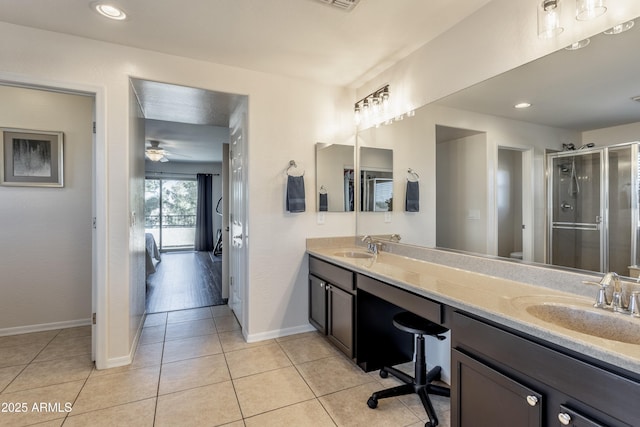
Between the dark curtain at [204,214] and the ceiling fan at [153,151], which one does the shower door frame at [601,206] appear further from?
the dark curtain at [204,214]

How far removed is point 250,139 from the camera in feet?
9.05

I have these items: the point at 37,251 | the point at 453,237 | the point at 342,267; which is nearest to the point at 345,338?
the point at 342,267

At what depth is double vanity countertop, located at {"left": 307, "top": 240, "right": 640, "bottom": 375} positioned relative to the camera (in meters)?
0.91

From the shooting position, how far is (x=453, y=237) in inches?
85.0

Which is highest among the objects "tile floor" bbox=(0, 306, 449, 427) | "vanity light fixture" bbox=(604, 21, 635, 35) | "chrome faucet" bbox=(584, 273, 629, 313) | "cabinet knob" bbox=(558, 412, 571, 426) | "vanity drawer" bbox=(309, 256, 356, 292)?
"vanity light fixture" bbox=(604, 21, 635, 35)

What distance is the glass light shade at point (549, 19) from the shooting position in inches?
57.7

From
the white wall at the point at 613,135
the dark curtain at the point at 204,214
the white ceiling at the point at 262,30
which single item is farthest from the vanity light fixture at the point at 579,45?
the dark curtain at the point at 204,214

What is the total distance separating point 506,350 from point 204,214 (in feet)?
27.3

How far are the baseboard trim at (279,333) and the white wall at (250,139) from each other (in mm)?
35

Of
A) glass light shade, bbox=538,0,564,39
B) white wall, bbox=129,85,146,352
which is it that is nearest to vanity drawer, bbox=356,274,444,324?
glass light shade, bbox=538,0,564,39

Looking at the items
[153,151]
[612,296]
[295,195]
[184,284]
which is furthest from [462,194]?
[153,151]

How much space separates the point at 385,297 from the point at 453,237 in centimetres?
70

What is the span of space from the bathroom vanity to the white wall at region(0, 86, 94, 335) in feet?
9.37

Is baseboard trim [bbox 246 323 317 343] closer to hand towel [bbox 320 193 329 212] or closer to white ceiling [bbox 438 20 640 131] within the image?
hand towel [bbox 320 193 329 212]
